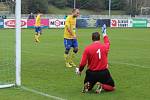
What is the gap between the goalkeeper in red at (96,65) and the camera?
11234mm

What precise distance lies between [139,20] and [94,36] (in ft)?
163

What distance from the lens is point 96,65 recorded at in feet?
37.3

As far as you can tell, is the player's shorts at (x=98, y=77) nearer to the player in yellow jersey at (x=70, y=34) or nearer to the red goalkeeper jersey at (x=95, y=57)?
the red goalkeeper jersey at (x=95, y=57)

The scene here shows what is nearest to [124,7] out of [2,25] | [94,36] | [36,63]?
[2,25]

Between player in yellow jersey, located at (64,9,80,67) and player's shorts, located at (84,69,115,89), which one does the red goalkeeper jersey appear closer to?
player's shorts, located at (84,69,115,89)

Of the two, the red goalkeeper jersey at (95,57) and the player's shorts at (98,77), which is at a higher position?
the red goalkeeper jersey at (95,57)

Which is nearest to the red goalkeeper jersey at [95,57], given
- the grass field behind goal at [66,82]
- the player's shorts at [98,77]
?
the player's shorts at [98,77]

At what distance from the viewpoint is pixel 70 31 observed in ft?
55.1

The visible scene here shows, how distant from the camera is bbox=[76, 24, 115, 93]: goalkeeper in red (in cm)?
1123

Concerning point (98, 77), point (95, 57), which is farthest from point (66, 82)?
point (95, 57)

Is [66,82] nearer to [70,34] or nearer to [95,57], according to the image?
[95,57]

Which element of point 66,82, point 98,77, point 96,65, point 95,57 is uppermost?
point 95,57

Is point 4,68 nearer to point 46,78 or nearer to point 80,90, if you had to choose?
point 46,78

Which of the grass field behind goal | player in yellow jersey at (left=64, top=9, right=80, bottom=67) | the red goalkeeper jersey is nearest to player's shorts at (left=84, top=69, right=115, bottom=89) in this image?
the red goalkeeper jersey
